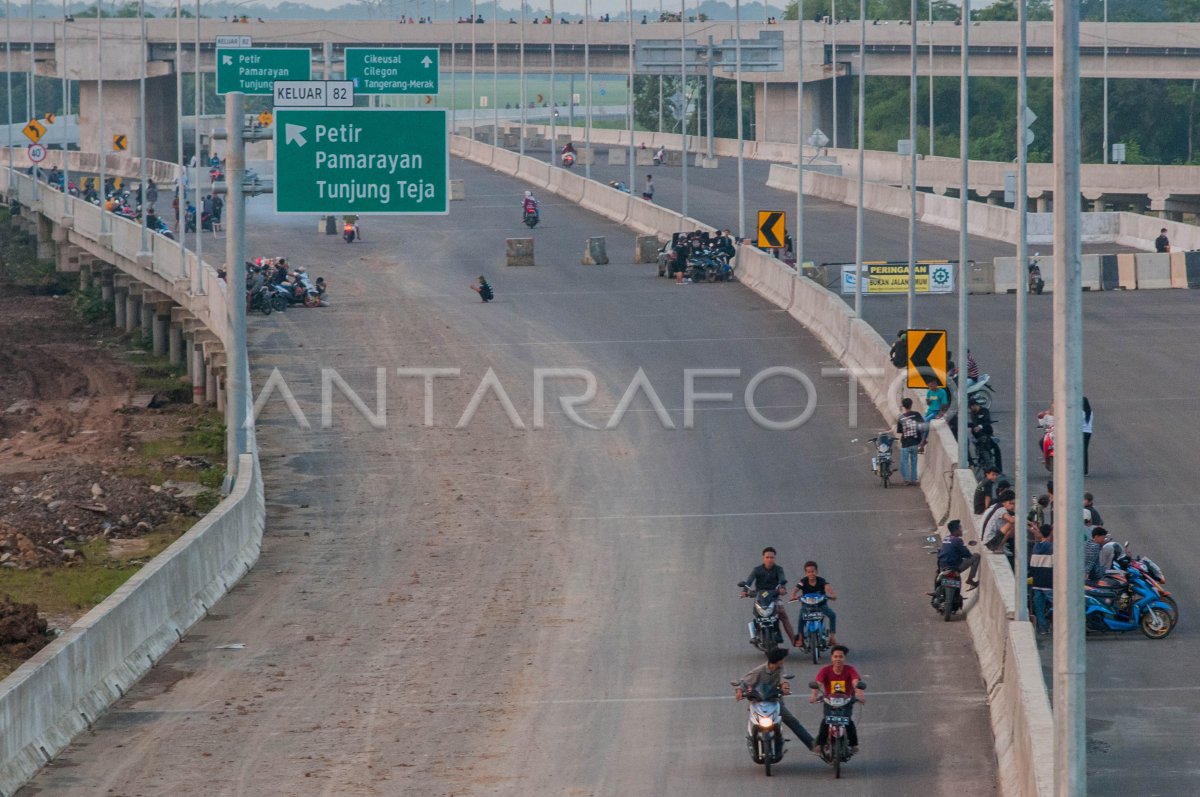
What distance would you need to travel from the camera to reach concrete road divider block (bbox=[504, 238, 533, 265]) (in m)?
58.0

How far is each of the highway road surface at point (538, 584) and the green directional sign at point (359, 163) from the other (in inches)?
200

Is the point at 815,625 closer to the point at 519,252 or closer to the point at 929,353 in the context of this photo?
the point at 929,353

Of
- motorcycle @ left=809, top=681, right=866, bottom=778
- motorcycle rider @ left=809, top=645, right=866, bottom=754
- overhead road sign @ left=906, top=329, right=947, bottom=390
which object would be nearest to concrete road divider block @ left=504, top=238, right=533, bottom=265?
overhead road sign @ left=906, top=329, right=947, bottom=390

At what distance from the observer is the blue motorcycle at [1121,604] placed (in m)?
22.3

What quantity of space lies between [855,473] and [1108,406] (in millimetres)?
7327

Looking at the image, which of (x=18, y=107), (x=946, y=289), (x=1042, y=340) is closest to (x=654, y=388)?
(x=1042, y=340)

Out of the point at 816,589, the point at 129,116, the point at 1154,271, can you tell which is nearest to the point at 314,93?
the point at 816,589

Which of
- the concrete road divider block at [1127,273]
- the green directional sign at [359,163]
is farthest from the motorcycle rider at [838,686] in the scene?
the concrete road divider block at [1127,273]

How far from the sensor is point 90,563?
2833 centimetres

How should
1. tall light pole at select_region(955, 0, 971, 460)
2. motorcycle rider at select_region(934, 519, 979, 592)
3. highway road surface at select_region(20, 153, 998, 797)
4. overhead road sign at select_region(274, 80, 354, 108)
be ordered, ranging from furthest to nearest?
1. overhead road sign at select_region(274, 80, 354, 108)
2. tall light pole at select_region(955, 0, 971, 460)
3. motorcycle rider at select_region(934, 519, 979, 592)
4. highway road surface at select_region(20, 153, 998, 797)

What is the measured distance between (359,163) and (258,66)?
2340cm

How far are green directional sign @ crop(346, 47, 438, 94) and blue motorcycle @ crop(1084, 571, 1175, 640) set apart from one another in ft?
99.9

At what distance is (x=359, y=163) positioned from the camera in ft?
86.4

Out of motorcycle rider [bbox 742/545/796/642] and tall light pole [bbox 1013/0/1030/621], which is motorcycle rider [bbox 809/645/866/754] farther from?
motorcycle rider [bbox 742/545/796/642]
